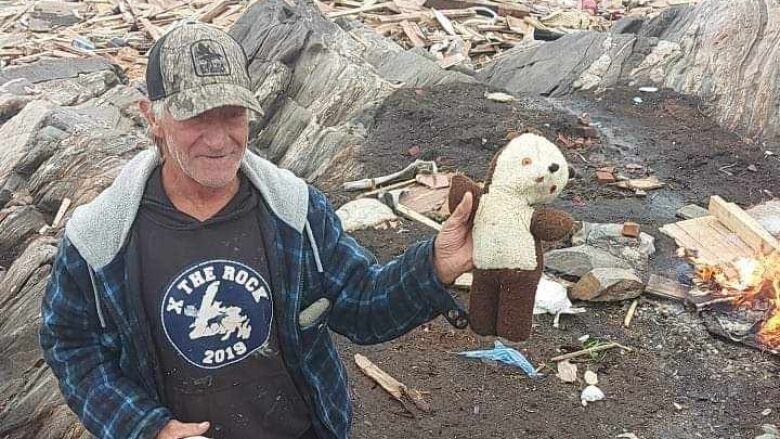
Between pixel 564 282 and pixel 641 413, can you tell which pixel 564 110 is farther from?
pixel 641 413

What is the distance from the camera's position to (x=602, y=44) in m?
14.9

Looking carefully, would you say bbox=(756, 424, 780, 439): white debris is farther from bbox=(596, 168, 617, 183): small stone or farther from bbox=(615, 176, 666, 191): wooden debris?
bbox=(596, 168, 617, 183): small stone

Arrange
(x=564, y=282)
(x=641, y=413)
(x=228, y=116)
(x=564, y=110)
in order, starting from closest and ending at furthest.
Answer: (x=228, y=116) < (x=641, y=413) < (x=564, y=282) < (x=564, y=110)

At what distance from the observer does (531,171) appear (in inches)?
131

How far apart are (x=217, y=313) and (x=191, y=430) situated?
1.58ft

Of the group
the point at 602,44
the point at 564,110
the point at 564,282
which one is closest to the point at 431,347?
the point at 564,282

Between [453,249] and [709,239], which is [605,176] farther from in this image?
[453,249]

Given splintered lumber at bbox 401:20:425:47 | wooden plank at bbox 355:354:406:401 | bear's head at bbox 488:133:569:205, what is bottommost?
splintered lumber at bbox 401:20:425:47

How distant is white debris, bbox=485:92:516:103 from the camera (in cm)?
1320

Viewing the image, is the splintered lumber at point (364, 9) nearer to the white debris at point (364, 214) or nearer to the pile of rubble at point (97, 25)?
the pile of rubble at point (97, 25)

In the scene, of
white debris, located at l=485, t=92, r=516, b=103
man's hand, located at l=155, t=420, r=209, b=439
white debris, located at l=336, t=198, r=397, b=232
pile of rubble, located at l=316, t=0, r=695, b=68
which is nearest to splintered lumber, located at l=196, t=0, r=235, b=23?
pile of rubble, located at l=316, t=0, r=695, b=68

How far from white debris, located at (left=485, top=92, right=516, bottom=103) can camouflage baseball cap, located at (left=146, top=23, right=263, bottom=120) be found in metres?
10.4

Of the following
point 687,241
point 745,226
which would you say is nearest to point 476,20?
Result: point 687,241

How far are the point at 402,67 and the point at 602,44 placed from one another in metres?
3.76
